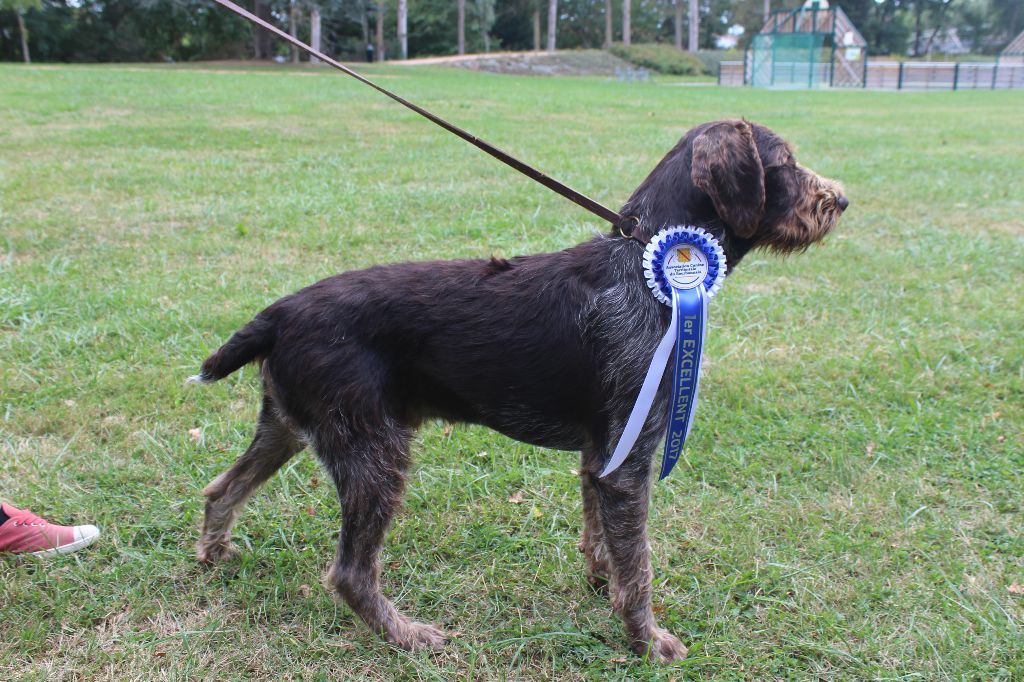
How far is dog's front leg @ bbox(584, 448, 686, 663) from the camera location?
3.03m

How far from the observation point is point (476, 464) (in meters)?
4.34

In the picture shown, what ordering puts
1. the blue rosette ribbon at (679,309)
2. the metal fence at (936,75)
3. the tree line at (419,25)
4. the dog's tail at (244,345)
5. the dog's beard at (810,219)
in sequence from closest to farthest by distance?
the blue rosette ribbon at (679,309)
the dog's tail at (244,345)
the dog's beard at (810,219)
the tree line at (419,25)
the metal fence at (936,75)

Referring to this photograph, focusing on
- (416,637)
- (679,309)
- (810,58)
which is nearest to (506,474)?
(416,637)

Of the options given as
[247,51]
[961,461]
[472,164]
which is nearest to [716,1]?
[247,51]

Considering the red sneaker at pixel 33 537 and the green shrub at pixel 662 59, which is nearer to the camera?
the red sneaker at pixel 33 537

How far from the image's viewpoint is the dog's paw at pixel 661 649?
10.2 feet

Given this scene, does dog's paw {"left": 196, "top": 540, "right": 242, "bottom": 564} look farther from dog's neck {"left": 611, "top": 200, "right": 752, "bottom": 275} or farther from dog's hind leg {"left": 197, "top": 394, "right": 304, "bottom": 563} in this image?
dog's neck {"left": 611, "top": 200, "right": 752, "bottom": 275}

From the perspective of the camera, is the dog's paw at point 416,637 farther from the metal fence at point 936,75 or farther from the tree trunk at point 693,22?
the tree trunk at point 693,22

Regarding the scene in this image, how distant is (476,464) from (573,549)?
2.73 feet

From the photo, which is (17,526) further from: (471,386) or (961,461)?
(961,461)

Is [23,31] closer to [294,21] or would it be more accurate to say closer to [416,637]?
[294,21]

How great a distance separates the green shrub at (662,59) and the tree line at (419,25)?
5.82 m

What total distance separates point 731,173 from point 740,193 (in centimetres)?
9

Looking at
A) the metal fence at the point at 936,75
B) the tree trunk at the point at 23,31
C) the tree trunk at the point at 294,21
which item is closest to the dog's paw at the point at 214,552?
the tree trunk at the point at 294,21
